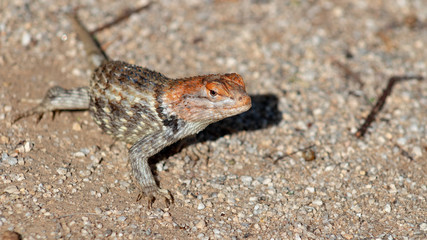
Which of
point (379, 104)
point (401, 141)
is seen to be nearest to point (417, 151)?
point (401, 141)

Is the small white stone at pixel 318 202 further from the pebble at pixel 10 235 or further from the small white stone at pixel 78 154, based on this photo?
the pebble at pixel 10 235

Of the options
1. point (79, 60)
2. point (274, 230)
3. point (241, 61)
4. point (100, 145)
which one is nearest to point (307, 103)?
point (241, 61)

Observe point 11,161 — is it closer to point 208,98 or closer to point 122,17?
point 208,98

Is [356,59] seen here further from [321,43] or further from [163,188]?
[163,188]

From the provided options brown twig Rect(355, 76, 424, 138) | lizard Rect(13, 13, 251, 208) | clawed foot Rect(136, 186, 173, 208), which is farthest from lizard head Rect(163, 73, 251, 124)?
brown twig Rect(355, 76, 424, 138)

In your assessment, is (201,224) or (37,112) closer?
(201,224)

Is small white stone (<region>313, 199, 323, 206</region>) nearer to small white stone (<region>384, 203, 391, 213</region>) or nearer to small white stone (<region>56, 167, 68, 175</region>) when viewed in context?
small white stone (<region>384, 203, 391, 213</region>)
